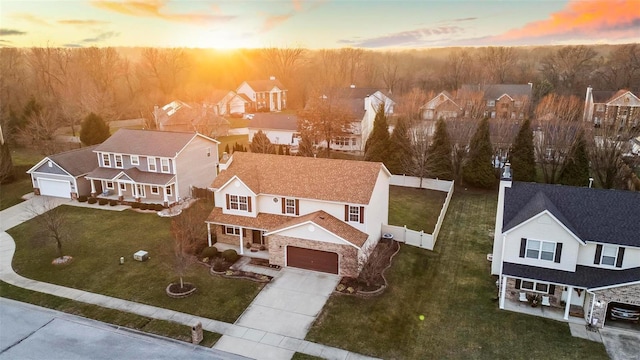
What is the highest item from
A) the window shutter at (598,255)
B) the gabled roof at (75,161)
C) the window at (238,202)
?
the gabled roof at (75,161)

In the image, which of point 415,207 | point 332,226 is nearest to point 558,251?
point 332,226

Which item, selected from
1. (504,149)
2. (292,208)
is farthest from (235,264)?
(504,149)

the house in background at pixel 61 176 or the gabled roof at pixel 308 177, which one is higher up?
the gabled roof at pixel 308 177

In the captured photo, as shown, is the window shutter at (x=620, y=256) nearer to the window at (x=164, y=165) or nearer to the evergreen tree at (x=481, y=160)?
the evergreen tree at (x=481, y=160)

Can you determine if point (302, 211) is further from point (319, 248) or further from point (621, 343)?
point (621, 343)

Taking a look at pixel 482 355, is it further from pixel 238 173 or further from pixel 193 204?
pixel 193 204

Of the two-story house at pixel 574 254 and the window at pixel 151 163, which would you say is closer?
the two-story house at pixel 574 254

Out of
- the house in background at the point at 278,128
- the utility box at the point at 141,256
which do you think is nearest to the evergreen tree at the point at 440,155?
the house in background at the point at 278,128
